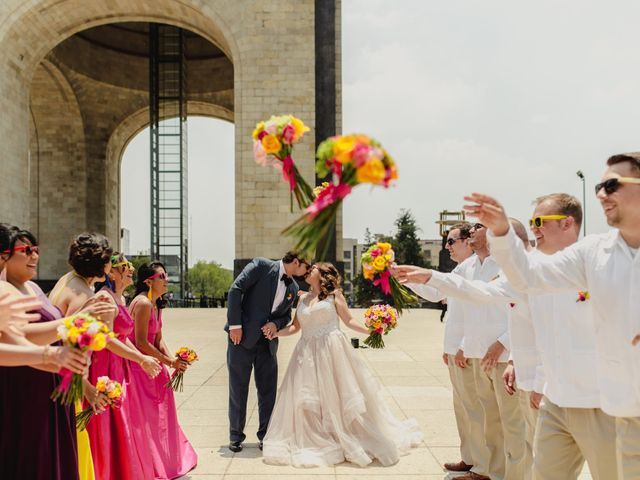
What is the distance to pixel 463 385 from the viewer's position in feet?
17.9

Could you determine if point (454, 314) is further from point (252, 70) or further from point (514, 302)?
point (252, 70)

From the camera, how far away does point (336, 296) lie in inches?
252

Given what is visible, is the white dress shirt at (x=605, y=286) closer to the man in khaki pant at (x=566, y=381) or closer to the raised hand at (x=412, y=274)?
the man in khaki pant at (x=566, y=381)

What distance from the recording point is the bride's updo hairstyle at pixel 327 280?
20.8 feet

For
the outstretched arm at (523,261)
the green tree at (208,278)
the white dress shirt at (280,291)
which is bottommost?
the green tree at (208,278)

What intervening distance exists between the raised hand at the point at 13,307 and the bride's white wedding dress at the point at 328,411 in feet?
10.6

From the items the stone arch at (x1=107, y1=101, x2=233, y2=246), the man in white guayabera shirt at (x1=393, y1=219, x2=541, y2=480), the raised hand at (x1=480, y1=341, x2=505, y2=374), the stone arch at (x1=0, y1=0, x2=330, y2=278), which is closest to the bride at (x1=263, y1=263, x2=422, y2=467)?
the raised hand at (x1=480, y1=341, x2=505, y2=374)

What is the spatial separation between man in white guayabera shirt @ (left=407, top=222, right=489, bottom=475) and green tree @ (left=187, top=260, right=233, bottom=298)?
10664 centimetres

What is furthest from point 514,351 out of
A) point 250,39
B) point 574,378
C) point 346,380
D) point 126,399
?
point 250,39

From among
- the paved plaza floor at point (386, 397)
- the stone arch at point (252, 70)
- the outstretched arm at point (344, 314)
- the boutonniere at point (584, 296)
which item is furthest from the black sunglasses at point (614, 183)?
the stone arch at point (252, 70)

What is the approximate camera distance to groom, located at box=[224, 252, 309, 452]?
6.35m

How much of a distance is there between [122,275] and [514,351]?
3.39m

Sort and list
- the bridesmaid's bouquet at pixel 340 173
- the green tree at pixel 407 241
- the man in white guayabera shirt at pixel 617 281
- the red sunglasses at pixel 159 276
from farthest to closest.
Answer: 1. the green tree at pixel 407 241
2. the red sunglasses at pixel 159 276
3. the man in white guayabera shirt at pixel 617 281
4. the bridesmaid's bouquet at pixel 340 173

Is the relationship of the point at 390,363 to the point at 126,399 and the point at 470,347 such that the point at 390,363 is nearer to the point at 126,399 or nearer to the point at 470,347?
the point at 470,347
